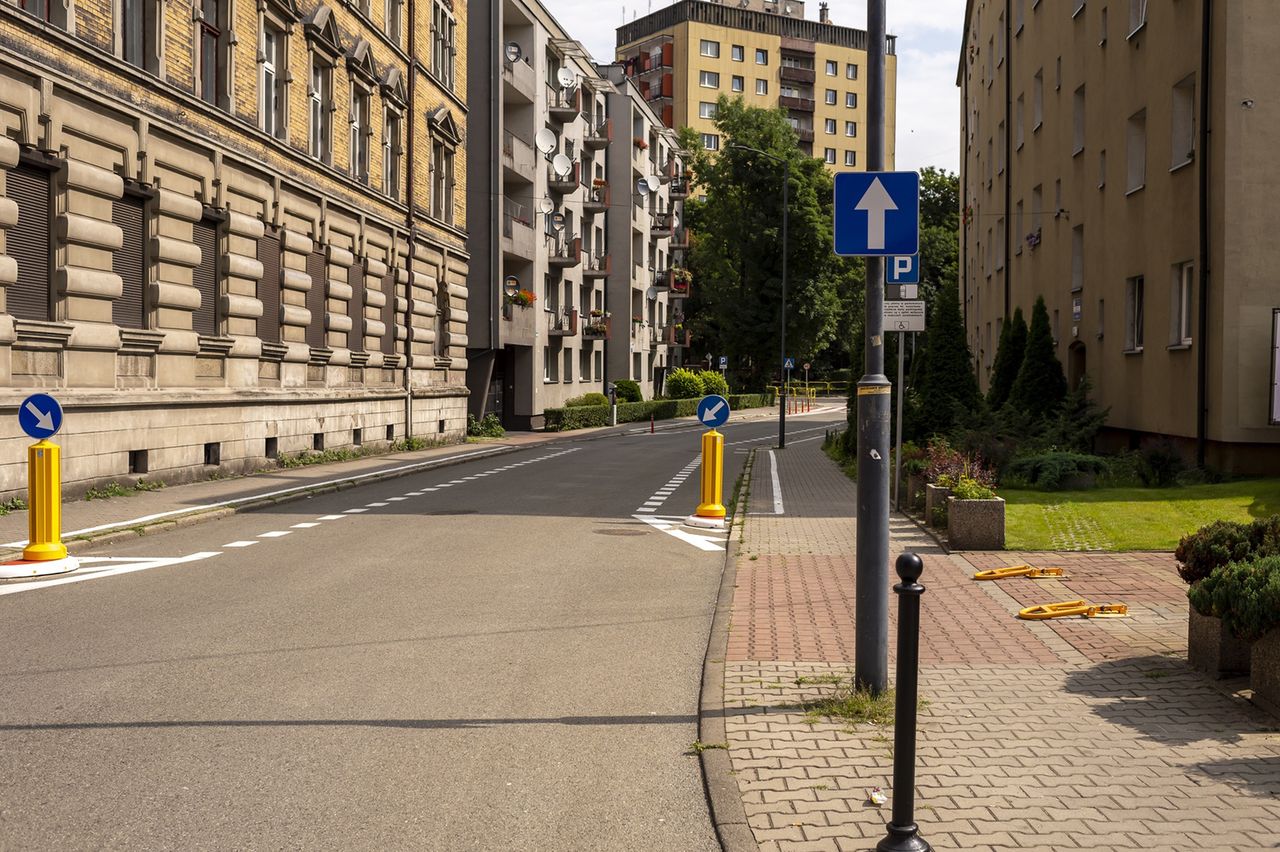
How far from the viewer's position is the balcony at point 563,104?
51250 mm

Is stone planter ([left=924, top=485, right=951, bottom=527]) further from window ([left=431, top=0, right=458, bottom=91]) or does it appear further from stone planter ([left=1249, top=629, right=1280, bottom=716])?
window ([left=431, top=0, right=458, bottom=91])

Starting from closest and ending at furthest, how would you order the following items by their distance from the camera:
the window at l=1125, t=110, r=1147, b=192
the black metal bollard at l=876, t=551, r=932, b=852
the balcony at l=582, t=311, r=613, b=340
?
the black metal bollard at l=876, t=551, r=932, b=852, the window at l=1125, t=110, r=1147, b=192, the balcony at l=582, t=311, r=613, b=340

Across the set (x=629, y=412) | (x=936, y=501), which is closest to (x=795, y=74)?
(x=629, y=412)

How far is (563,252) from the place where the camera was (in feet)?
171

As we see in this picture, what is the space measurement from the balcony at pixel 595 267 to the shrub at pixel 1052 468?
42.0 metres

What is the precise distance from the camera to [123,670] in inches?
295

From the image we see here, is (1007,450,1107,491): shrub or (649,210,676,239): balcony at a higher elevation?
(649,210,676,239): balcony

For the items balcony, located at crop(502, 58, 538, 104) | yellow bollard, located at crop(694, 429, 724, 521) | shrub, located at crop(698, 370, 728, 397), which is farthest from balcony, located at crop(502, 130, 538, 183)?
yellow bollard, located at crop(694, 429, 724, 521)

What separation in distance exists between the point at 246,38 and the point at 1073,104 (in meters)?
16.8

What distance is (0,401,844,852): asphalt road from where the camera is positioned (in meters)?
4.96


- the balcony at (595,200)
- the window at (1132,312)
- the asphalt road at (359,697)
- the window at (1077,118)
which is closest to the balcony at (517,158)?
the balcony at (595,200)

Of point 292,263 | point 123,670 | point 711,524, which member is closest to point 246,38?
point 292,263

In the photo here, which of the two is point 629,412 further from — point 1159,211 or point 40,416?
point 40,416

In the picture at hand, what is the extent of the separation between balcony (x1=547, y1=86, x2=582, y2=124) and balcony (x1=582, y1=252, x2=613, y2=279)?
8.09 meters
